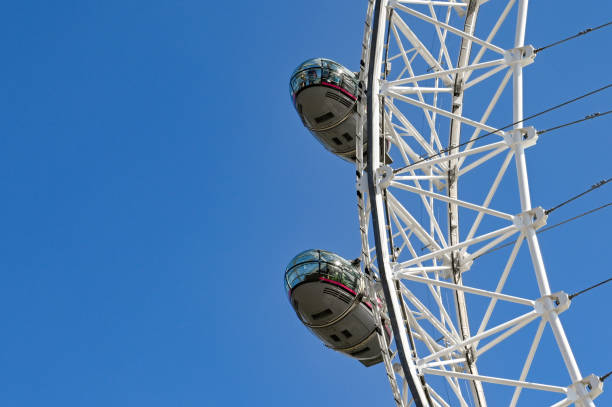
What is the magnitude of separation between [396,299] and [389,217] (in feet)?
6.91

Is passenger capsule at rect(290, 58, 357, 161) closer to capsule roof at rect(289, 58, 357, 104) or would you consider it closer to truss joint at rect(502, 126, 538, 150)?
capsule roof at rect(289, 58, 357, 104)

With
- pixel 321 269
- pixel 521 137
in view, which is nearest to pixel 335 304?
pixel 321 269

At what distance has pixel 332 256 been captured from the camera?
2270 cm

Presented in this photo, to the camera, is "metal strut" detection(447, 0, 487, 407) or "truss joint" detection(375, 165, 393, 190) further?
"metal strut" detection(447, 0, 487, 407)

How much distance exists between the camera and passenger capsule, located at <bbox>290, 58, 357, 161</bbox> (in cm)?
2447

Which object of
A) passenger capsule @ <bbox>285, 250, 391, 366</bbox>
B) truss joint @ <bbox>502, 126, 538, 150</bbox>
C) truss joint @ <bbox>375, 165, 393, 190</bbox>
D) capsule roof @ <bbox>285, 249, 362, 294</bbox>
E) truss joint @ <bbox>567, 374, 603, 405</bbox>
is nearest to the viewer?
truss joint @ <bbox>567, 374, 603, 405</bbox>

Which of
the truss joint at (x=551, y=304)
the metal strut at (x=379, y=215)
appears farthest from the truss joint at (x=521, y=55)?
the truss joint at (x=551, y=304)

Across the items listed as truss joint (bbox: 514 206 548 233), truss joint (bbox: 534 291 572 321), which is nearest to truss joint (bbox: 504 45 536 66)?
truss joint (bbox: 514 206 548 233)

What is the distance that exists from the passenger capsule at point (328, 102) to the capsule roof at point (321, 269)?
11.5 ft

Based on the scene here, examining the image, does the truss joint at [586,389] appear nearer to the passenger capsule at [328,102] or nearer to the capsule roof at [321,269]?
the capsule roof at [321,269]

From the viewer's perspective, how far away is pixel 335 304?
21.6 m

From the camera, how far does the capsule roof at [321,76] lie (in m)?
24.7

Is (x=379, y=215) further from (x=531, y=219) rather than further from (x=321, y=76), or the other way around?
(x=321, y=76)

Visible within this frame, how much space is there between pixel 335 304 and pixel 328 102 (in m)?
5.82
